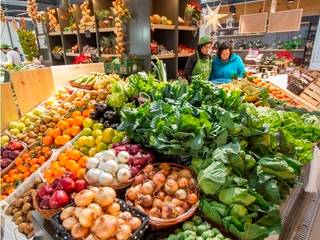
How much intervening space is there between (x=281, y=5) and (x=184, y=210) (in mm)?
8675

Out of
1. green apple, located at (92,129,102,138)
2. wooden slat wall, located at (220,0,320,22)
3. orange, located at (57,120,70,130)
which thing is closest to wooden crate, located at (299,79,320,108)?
green apple, located at (92,129,102,138)

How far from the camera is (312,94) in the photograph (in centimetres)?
302

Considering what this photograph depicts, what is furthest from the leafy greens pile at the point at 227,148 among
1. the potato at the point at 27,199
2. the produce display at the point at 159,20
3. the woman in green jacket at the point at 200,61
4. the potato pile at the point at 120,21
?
the potato pile at the point at 120,21

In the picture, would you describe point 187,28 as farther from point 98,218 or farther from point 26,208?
point 98,218

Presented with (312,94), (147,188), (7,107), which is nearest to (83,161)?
(147,188)

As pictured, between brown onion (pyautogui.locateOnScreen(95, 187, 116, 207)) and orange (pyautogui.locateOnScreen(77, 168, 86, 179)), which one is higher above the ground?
brown onion (pyautogui.locateOnScreen(95, 187, 116, 207))

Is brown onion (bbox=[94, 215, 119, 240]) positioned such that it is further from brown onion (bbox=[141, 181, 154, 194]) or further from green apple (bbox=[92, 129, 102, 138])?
green apple (bbox=[92, 129, 102, 138])

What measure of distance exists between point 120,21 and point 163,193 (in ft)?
11.9

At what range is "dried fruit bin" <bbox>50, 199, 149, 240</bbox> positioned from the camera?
102 cm

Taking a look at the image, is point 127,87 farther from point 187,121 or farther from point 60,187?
point 60,187

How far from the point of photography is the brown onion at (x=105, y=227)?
0.96m

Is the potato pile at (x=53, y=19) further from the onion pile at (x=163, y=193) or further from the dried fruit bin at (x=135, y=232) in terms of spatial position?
the dried fruit bin at (x=135, y=232)

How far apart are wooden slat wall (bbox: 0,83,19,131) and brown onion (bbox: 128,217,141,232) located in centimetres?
205

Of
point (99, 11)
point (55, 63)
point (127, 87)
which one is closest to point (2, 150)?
point (127, 87)
